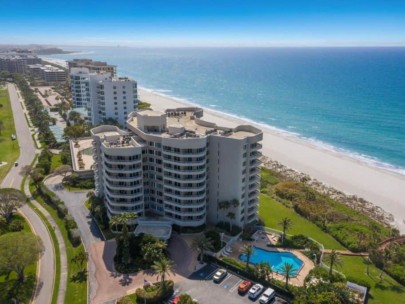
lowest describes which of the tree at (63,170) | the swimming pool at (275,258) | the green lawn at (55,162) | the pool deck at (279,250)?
the swimming pool at (275,258)

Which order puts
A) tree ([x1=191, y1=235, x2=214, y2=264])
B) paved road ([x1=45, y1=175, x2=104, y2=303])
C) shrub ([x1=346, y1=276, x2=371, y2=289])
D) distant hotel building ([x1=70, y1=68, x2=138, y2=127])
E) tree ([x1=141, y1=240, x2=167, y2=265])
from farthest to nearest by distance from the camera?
distant hotel building ([x1=70, y1=68, x2=138, y2=127])
tree ([x1=191, y1=235, x2=214, y2=264])
paved road ([x1=45, y1=175, x2=104, y2=303])
tree ([x1=141, y1=240, x2=167, y2=265])
shrub ([x1=346, y1=276, x2=371, y2=289])

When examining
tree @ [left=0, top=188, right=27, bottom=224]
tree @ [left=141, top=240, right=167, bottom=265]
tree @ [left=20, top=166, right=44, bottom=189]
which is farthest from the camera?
tree @ [left=20, top=166, right=44, bottom=189]

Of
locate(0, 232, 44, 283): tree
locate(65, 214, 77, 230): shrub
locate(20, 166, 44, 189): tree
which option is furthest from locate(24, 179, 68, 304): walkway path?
locate(0, 232, 44, 283): tree

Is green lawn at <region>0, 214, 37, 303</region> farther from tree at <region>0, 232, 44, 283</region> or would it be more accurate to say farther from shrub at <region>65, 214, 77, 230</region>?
shrub at <region>65, 214, 77, 230</region>

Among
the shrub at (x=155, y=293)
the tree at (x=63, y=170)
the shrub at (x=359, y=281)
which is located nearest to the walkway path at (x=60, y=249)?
the tree at (x=63, y=170)

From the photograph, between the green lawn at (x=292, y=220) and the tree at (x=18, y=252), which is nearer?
the tree at (x=18, y=252)

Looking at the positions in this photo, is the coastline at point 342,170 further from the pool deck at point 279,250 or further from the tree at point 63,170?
the tree at point 63,170
